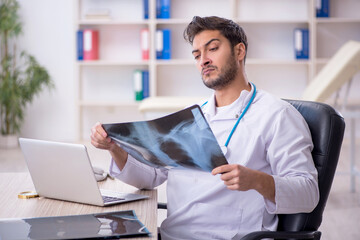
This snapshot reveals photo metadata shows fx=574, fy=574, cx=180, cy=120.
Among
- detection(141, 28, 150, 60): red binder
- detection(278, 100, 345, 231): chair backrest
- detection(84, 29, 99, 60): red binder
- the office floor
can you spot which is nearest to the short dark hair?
detection(278, 100, 345, 231): chair backrest

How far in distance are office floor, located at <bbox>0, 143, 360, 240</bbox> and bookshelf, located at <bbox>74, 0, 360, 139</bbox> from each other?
42.7 inches

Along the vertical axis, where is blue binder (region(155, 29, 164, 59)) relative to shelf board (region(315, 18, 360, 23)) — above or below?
below

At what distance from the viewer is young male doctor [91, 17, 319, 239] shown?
1.41m

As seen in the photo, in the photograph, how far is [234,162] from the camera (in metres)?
1.54

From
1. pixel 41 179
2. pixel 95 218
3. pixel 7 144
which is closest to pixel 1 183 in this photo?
pixel 41 179

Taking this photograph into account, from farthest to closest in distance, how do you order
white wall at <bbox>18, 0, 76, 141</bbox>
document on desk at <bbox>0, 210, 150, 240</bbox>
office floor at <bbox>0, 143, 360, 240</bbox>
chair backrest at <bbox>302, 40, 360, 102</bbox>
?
white wall at <bbox>18, 0, 76, 141</bbox>
chair backrest at <bbox>302, 40, 360, 102</bbox>
office floor at <bbox>0, 143, 360, 240</bbox>
document on desk at <bbox>0, 210, 150, 240</bbox>

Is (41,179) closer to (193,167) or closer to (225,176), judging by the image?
(193,167)

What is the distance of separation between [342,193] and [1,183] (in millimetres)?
2721

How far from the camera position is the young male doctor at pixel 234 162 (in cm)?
141

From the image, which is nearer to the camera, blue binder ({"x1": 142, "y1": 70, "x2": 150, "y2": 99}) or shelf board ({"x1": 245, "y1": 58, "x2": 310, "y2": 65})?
shelf board ({"x1": 245, "y1": 58, "x2": 310, "y2": 65})

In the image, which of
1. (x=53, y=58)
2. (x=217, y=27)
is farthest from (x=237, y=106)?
(x=53, y=58)

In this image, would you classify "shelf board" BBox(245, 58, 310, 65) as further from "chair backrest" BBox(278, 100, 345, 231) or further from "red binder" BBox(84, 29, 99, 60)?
"chair backrest" BBox(278, 100, 345, 231)

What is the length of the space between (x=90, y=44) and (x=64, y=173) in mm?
4491

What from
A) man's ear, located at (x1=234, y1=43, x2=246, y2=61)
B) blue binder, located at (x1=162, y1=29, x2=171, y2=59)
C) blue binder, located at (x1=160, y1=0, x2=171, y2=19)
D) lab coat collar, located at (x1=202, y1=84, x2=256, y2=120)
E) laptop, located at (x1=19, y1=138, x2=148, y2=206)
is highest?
blue binder, located at (x1=160, y1=0, x2=171, y2=19)
